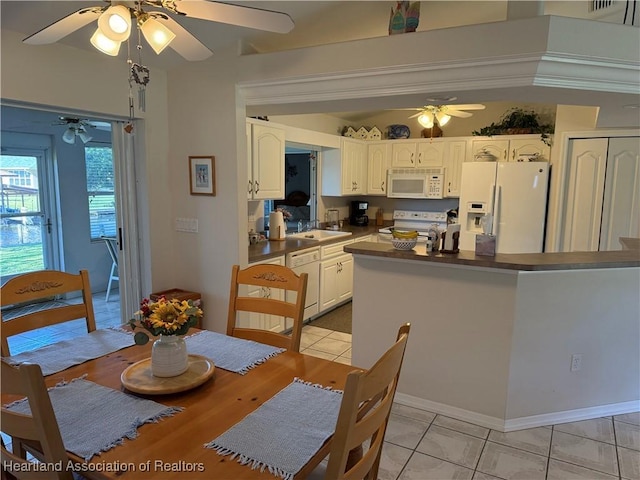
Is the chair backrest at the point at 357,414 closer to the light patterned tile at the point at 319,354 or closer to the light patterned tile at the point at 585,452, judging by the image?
the light patterned tile at the point at 585,452

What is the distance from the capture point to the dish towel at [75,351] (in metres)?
1.63

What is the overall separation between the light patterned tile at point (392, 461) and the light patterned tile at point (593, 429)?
40.7 inches

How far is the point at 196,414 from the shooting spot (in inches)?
51.9

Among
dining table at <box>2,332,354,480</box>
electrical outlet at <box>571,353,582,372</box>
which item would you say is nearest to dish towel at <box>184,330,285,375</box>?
dining table at <box>2,332,354,480</box>

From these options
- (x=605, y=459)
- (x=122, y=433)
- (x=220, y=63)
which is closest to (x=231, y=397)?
(x=122, y=433)

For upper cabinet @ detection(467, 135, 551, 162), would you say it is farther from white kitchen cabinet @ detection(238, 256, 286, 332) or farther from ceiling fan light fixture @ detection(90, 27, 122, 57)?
ceiling fan light fixture @ detection(90, 27, 122, 57)

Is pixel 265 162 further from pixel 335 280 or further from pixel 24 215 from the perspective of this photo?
pixel 24 215

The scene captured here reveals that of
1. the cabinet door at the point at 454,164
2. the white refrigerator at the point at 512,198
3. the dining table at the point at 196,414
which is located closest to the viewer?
the dining table at the point at 196,414

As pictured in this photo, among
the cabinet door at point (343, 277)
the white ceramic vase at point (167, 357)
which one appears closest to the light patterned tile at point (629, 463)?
the white ceramic vase at point (167, 357)

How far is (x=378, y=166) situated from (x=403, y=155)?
391 mm

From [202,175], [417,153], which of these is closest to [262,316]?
[202,175]

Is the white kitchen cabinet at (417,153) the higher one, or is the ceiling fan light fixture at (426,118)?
Result: the ceiling fan light fixture at (426,118)

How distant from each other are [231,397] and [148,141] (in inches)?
103

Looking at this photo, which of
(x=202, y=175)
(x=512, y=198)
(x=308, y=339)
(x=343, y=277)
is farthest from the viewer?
(x=343, y=277)
